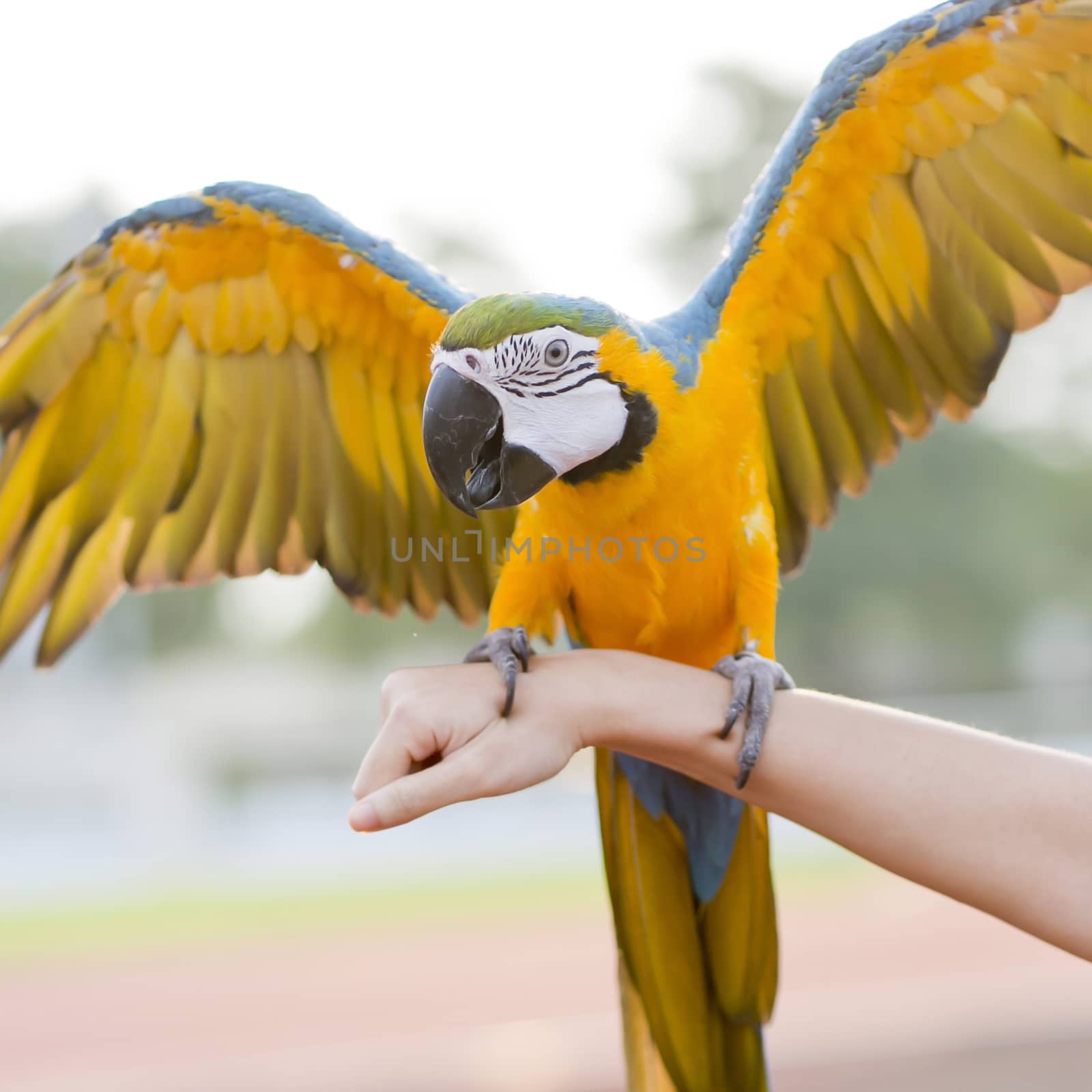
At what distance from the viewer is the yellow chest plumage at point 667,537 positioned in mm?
981

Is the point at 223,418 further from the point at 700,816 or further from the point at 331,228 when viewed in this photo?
the point at 700,816

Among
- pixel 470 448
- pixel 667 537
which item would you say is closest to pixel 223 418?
pixel 470 448

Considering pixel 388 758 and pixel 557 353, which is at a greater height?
pixel 557 353

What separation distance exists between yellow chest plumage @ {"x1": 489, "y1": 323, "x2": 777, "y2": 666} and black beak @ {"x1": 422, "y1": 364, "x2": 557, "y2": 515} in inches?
3.4

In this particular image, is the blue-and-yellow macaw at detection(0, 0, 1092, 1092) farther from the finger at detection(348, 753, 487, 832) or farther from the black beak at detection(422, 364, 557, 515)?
the finger at detection(348, 753, 487, 832)

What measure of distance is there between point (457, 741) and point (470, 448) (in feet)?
0.81

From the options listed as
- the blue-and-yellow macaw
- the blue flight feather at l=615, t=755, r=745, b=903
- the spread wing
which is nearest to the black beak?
the blue-and-yellow macaw

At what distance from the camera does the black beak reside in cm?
92

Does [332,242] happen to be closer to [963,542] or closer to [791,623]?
[791,623]

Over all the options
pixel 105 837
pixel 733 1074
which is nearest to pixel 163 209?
pixel 733 1074

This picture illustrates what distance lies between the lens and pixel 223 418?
4.19 feet

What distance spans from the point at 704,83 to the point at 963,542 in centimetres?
451

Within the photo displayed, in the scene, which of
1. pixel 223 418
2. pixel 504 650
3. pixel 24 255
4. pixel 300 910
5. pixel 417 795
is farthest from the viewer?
pixel 24 255

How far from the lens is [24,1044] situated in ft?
12.2
